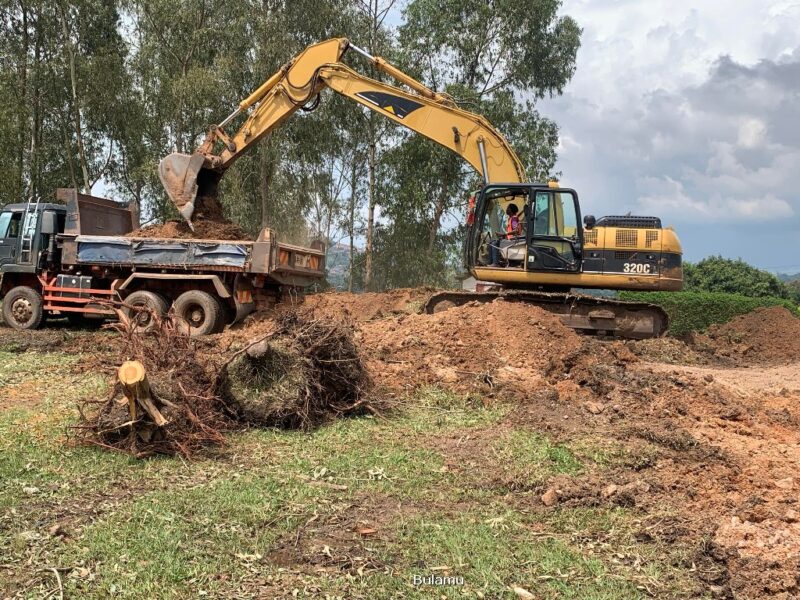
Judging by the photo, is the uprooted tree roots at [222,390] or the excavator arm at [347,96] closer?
the uprooted tree roots at [222,390]

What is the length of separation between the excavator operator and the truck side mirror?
849 centimetres

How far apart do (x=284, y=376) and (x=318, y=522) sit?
233 cm

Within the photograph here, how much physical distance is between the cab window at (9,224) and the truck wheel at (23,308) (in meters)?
1.08

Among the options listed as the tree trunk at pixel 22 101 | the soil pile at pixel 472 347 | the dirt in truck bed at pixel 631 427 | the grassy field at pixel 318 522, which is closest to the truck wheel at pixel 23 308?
the dirt in truck bed at pixel 631 427

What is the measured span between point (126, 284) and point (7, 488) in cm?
825

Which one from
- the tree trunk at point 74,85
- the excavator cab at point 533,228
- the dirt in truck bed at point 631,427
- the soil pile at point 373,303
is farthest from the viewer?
the tree trunk at point 74,85

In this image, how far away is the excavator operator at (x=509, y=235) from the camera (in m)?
11.9

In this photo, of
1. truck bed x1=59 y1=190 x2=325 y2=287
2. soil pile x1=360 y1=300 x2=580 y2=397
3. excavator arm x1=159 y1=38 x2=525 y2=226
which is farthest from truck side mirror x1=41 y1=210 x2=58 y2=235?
soil pile x1=360 y1=300 x2=580 y2=397

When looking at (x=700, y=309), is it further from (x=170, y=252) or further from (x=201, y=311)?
(x=170, y=252)

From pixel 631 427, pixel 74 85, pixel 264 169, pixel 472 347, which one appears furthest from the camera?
pixel 74 85

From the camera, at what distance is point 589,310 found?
12.2 metres

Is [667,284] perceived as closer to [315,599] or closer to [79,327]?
[315,599]

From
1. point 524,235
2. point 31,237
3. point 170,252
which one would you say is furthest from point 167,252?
point 524,235

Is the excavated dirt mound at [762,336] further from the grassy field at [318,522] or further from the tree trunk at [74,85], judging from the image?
the tree trunk at [74,85]
